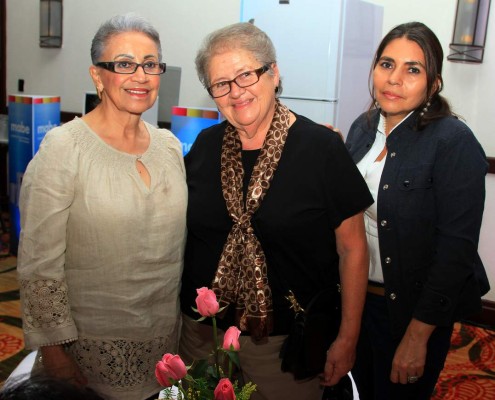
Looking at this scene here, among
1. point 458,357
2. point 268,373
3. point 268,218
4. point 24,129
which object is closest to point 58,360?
point 268,373

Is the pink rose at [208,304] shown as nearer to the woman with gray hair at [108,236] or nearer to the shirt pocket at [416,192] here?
the woman with gray hair at [108,236]

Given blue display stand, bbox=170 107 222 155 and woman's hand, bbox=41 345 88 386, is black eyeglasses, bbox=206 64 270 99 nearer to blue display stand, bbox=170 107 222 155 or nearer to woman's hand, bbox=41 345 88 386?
woman's hand, bbox=41 345 88 386

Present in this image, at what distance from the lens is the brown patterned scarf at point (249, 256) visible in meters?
1.48

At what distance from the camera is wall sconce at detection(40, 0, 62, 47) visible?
575 centimetres

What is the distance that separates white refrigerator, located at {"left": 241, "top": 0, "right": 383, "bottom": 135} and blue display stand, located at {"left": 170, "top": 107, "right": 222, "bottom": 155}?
0.59m

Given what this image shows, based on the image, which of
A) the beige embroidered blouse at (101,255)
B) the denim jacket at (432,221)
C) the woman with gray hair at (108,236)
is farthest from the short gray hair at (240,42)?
the denim jacket at (432,221)

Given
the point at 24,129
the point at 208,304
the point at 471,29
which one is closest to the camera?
the point at 208,304

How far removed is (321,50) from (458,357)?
2.09 meters

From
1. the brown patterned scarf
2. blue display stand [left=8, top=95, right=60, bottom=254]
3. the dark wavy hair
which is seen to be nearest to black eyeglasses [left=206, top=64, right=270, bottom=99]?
the brown patterned scarf

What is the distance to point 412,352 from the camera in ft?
5.27

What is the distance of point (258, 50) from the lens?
1.50 metres

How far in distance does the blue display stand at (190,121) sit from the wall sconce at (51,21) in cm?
320

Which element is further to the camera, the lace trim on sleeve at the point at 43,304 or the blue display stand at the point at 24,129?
the blue display stand at the point at 24,129

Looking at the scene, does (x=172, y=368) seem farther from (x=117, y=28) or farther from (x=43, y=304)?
(x=117, y=28)
